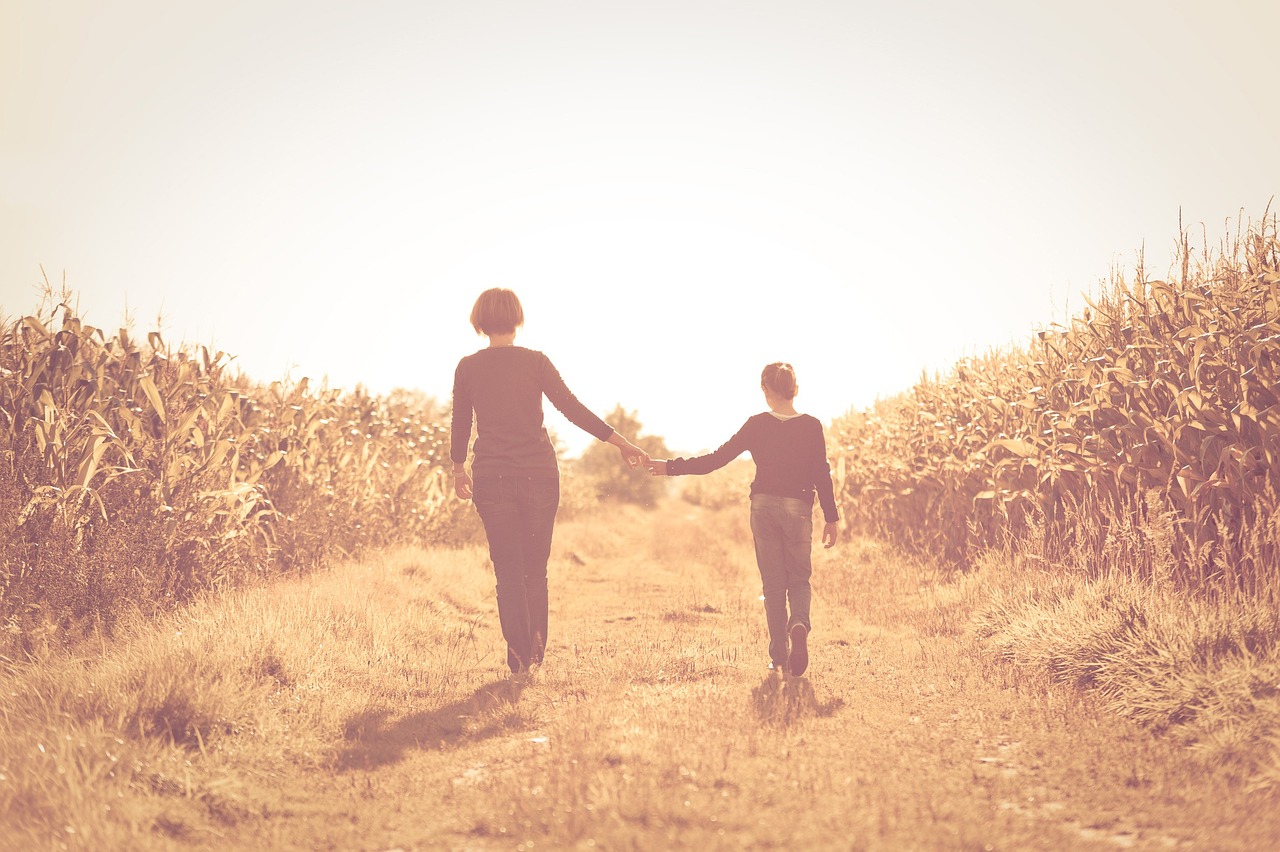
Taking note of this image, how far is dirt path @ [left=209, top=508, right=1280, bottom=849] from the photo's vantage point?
10.8 ft

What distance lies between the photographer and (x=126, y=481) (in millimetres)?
6824

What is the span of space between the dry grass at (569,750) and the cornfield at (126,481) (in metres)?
0.64

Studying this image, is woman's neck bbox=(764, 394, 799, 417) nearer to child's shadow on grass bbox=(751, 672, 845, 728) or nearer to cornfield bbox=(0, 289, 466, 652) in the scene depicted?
child's shadow on grass bbox=(751, 672, 845, 728)

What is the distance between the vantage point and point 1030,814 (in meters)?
3.46

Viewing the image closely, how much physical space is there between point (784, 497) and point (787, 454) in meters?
0.30

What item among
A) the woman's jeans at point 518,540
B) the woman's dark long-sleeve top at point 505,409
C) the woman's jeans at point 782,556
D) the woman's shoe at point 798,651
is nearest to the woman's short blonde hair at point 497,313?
the woman's dark long-sleeve top at point 505,409

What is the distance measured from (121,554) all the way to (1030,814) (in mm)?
6542

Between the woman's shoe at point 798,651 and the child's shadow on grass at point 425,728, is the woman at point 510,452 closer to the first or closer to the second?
the child's shadow on grass at point 425,728

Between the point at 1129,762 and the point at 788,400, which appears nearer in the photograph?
the point at 1129,762

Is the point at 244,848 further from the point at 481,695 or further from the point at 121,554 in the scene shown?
the point at 121,554

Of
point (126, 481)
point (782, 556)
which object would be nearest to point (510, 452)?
point (782, 556)

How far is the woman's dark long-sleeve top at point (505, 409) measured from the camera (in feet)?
19.0

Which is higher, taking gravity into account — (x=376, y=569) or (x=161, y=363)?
(x=161, y=363)

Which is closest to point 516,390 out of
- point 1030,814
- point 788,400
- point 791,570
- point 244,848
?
point 788,400
